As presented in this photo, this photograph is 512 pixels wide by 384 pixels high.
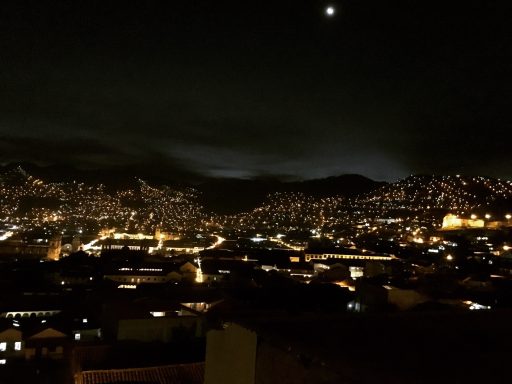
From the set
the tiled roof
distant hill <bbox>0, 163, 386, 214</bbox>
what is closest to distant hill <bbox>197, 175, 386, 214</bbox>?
distant hill <bbox>0, 163, 386, 214</bbox>

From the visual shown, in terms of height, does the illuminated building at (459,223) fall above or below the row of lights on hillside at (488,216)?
below

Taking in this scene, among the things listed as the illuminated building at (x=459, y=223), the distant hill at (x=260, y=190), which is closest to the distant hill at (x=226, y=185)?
the distant hill at (x=260, y=190)

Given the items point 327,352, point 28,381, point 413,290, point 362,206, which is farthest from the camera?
point 362,206

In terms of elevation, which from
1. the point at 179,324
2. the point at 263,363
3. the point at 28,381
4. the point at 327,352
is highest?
the point at 327,352

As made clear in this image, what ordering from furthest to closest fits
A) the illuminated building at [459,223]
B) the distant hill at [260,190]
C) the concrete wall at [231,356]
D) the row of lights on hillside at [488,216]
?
the distant hill at [260,190] → the illuminated building at [459,223] → the row of lights on hillside at [488,216] → the concrete wall at [231,356]

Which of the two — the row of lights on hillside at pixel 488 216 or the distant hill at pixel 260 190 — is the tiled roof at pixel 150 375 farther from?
the distant hill at pixel 260 190

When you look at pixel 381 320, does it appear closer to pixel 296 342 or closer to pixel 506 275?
pixel 296 342

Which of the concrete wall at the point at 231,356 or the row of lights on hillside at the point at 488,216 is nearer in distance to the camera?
the concrete wall at the point at 231,356

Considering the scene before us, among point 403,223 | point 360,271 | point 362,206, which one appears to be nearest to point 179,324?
point 360,271

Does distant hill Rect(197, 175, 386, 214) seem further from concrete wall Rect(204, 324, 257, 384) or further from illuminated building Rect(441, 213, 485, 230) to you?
concrete wall Rect(204, 324, 257, 384)
